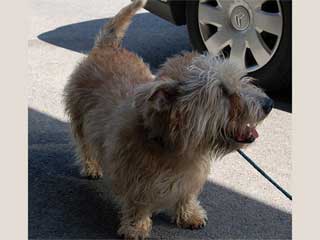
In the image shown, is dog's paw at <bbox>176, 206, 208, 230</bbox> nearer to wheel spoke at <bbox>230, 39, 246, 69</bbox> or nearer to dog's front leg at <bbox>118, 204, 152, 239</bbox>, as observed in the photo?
dog's front leg at <bbox>118, 204, 152, 239</bbox>

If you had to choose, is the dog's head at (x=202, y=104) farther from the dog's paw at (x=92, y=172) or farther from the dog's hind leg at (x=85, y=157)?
the dog's paw at (x=92, y=172)

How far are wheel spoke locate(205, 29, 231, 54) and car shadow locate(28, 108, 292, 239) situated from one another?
6.35ft

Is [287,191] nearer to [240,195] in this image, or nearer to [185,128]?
[240,195]

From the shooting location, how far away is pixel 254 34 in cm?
602

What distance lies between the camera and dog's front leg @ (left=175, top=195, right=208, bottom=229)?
4211 mm

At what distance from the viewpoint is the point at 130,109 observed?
12.4ft

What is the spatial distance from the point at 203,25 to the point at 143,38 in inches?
79.5

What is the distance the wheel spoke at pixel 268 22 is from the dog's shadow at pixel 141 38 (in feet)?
5.40

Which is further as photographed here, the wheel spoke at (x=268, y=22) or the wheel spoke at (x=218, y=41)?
the wheel spoke at (x=218, y=41)

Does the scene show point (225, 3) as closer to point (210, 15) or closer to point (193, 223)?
point (210, 15)

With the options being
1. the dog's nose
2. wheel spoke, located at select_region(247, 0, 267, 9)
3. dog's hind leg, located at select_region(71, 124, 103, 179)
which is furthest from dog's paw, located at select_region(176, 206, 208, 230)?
wheel spoke, located at select_region(247, 0, 267, 9)

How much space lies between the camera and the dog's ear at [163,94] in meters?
3.32

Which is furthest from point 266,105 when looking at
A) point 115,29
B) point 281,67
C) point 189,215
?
point 281,67

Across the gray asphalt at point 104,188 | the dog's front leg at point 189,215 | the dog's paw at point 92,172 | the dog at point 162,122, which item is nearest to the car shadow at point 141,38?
the gray asphalt at point 104,188
